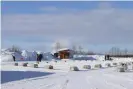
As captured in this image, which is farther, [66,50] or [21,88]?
[66,50]

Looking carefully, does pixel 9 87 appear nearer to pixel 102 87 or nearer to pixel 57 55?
pixel 102 87

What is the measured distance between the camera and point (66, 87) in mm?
20609

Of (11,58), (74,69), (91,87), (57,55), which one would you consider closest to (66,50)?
(57,55)

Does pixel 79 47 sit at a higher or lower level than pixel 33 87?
A: higher

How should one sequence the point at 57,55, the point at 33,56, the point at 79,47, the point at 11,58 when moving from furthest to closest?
the point at 79,47, the point at 57,55, the point at 33,56, the point at 11,58

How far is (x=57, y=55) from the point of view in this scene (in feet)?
335

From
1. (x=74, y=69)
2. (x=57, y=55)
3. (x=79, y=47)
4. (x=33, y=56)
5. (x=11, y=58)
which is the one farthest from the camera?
(x=79, y=47)

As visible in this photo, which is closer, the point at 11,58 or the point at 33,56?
the point at 11,58

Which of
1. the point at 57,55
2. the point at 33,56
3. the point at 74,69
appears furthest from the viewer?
the point at 57,55

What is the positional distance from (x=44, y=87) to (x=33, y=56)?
72822 mm

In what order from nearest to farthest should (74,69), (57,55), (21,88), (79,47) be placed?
(21,88) → (74,69) → (57,55) → (79,47)

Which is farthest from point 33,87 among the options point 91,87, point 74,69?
point 74,69

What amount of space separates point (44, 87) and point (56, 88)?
34.4 inches

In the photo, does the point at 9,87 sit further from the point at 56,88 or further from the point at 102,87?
the point at 102,87
